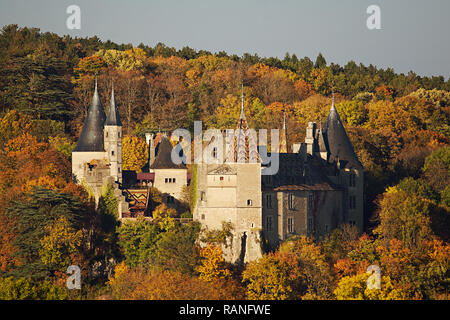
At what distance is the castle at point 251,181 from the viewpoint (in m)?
74.5

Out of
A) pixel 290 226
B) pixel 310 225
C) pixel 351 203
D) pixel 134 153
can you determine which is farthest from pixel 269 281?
pixel 134 153

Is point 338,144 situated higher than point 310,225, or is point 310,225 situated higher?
point 338,144

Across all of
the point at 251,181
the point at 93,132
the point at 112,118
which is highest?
the point at 112,118

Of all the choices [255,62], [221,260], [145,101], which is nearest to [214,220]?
[221,260]

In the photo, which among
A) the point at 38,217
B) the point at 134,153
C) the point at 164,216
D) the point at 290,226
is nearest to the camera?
the point at 290,226

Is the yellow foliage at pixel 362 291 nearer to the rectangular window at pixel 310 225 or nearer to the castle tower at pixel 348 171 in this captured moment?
the rectangular window at pixel 310 225

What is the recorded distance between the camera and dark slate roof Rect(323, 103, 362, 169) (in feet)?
273

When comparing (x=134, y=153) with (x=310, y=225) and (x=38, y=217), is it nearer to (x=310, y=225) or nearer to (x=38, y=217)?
(x=38, y=217)

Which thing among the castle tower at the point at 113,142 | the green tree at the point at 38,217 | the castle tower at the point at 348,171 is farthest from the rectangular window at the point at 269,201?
the green tree at the point at 38,217

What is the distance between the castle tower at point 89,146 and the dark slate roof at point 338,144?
17.0 meters

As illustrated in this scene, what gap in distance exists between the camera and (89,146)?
83562 mm

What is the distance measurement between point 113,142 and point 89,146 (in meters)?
2.13

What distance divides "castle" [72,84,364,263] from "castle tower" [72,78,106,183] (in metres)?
0.07
